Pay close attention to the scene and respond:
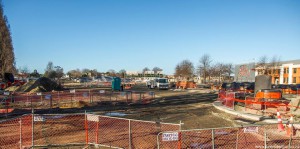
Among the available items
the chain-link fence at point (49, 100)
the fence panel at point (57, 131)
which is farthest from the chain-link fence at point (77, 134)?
the chain-link fence at point (49, 100)

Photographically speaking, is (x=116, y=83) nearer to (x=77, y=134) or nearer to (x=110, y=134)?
(x=77, y=134)

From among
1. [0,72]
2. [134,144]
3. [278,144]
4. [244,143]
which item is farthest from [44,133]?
[0,72]

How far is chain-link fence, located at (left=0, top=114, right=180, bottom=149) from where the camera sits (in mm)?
9188

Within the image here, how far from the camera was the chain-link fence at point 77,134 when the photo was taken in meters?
9.19

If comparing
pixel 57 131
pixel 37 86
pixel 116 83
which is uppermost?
pixel 116 83

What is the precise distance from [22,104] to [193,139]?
61.8 feet

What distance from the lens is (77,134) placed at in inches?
428

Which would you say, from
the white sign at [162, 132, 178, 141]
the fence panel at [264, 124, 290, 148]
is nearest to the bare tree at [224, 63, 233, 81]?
the fence panel at [264, 124, 290, 148]

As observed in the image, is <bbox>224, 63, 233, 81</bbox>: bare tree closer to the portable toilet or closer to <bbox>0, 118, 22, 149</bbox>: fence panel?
the portable toilet

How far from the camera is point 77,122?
13578 mm

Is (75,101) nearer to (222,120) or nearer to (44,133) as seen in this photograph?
(44,133)

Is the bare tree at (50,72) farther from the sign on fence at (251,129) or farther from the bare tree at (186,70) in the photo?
the sign on fence at (251,129)

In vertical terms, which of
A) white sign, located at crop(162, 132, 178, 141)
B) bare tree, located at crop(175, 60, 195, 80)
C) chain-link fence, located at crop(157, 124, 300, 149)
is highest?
bare tree, located at crop(175, 60, 195, 80)

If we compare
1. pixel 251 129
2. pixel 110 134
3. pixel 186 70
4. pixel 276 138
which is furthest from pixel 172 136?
pixel 186 70
